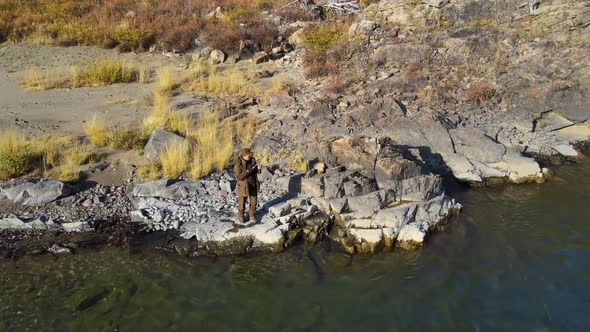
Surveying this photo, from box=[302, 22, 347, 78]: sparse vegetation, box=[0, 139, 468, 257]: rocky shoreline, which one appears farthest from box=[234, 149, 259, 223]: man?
box=[302, 22, 347, 78]: sparse vegetation

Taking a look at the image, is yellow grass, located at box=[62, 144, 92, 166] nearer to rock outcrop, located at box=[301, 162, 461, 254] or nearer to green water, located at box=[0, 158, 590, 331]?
green water, located at box=[0, 158, 590, 331]

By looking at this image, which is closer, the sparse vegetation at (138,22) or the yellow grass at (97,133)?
the yellow grass at (97,133)

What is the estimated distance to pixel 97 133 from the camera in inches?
528

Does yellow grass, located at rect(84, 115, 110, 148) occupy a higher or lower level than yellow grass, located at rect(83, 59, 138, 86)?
lower

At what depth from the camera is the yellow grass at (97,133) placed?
13289 millimetres

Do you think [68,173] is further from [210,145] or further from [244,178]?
[244,178]

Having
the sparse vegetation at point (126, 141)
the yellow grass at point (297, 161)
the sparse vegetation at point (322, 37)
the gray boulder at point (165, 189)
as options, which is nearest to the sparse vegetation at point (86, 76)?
the sparse vegetation at point (126, 141)

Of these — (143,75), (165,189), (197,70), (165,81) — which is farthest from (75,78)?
(165,189)

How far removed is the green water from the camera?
7.73 metres

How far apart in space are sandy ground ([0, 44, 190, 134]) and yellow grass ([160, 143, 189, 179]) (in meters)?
3.40

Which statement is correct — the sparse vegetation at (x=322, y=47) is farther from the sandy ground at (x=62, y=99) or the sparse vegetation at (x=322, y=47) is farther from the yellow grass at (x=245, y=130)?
the sandy ground at (x=62, y=99)

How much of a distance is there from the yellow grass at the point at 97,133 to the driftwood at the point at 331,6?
14.8 m

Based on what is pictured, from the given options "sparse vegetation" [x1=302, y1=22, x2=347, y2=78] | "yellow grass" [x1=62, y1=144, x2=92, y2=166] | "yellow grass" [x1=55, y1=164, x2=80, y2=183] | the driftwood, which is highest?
the driftwood

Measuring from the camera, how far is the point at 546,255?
931 cm
